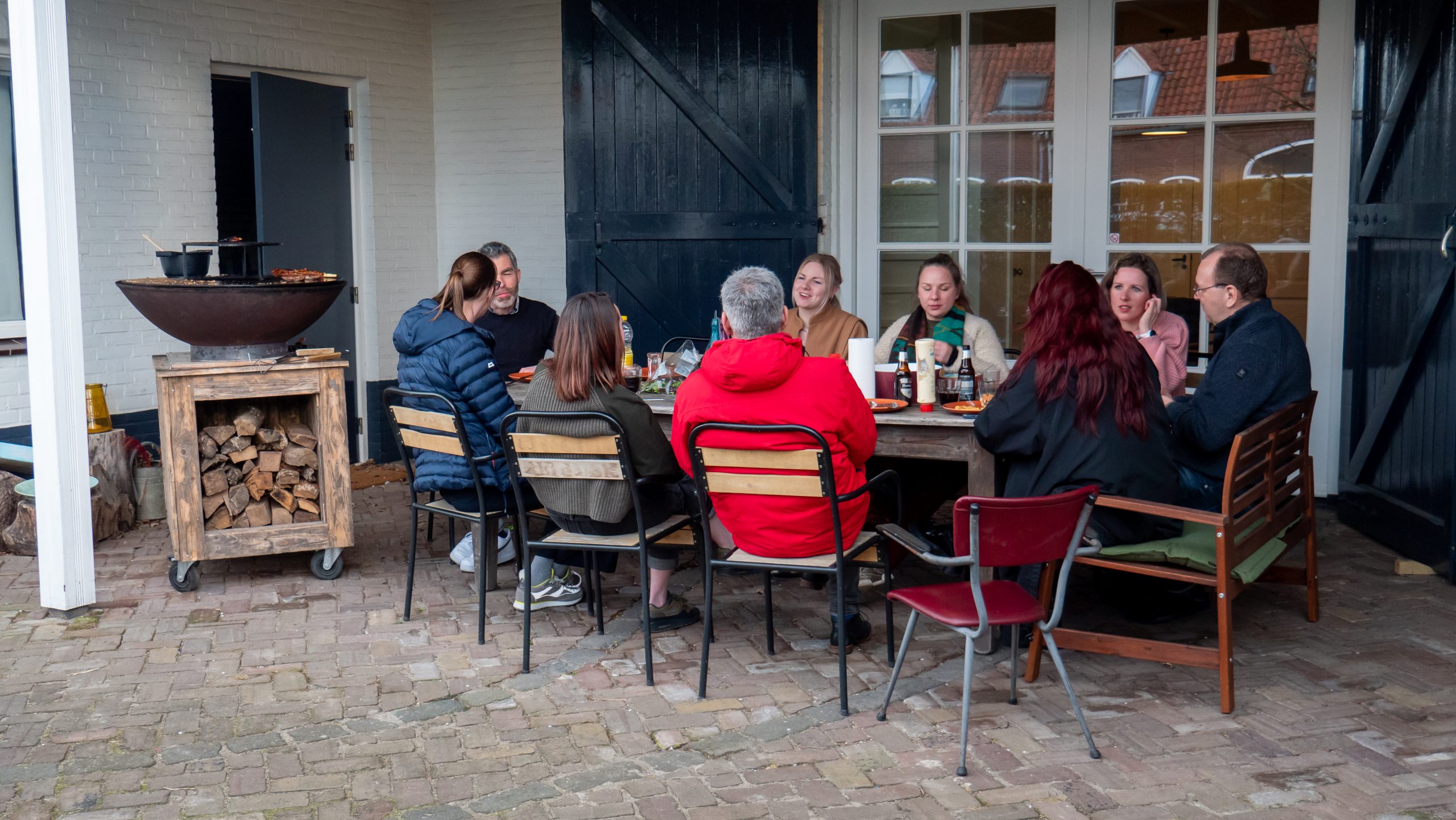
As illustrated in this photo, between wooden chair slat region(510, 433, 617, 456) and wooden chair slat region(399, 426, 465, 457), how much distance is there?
0.43 m

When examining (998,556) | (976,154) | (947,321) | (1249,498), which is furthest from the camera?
(976,154)

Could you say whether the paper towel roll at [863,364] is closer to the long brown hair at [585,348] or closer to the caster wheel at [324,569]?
the long brown hair at [585,348]

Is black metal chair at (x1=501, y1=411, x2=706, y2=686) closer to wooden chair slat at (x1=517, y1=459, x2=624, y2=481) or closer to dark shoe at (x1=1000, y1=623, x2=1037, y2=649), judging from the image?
wooden chair slat at (x1=517, y1=459, x2=624, y2=481)

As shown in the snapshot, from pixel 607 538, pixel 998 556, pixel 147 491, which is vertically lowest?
pixel 147 491

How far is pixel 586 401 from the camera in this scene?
Answer: 13.6 ft

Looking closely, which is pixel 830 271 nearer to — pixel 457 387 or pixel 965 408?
pixel 965 408

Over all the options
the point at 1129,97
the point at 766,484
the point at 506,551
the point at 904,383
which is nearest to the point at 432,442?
the point at 506,551

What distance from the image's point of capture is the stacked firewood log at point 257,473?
519cm

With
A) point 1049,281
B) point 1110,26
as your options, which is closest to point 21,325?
point 1049,281

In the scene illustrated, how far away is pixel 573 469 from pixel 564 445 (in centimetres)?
8

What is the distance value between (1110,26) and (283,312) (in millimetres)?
4174

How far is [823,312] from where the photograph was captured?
5.61 metres

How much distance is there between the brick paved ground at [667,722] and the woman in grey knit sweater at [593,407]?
1.70 feet

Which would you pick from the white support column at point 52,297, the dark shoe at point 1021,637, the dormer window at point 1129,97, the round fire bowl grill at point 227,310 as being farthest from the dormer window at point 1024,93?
the white support column at point 52,297
